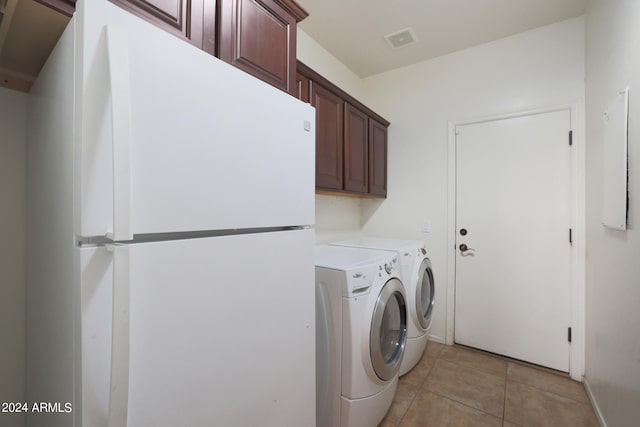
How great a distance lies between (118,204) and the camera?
1.71 feet

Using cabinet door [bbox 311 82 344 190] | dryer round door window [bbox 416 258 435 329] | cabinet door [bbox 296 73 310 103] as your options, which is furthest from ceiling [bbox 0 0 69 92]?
dryer round door window [bbox 416 258 435 329]

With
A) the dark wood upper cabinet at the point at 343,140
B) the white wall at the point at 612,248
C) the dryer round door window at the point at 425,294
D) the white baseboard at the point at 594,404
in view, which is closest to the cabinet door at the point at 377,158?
the dark wood upper cabinet at the point at 343,140

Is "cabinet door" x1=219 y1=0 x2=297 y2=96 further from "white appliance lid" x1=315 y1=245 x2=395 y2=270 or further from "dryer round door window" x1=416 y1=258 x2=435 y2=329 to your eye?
"dryer round door window" x1=416 y1=258 x2=435 y2=329

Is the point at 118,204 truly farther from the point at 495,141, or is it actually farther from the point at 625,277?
the point at 495,141

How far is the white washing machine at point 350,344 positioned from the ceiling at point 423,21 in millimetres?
1904

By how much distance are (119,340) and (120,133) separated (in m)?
0.40

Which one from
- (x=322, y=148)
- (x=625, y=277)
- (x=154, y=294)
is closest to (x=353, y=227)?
Answer: (x=322, y=148)

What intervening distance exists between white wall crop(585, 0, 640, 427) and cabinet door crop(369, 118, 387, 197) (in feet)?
5.15

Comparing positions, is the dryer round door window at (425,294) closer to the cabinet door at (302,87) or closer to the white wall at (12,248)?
the cabinet door at (302,87)

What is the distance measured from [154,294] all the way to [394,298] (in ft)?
4.76

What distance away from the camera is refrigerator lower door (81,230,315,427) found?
0.55 meters

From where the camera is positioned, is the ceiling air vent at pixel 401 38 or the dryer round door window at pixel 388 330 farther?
the ceiling air vent at pixel 401 38

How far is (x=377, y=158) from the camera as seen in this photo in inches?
110

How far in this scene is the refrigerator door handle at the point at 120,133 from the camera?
0.52 meters
